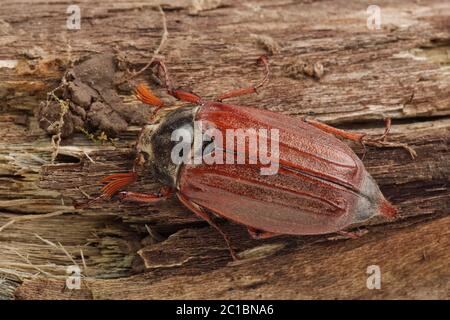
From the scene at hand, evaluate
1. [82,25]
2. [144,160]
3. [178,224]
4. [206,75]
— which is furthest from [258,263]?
[82,25]

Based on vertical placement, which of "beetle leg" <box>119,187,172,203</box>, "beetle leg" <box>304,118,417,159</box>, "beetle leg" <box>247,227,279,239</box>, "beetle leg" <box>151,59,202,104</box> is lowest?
"beetle leg" <box>247,227,279,239</box>

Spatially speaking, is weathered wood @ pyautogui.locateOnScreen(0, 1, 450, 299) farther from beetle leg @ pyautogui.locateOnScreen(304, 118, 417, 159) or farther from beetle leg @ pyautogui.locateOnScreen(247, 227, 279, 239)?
beetle leg @ pyautogui.locateOnScreen(247, 227, 279, 239)

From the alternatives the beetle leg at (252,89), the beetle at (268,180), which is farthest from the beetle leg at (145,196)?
the beetle leg at (252,89)

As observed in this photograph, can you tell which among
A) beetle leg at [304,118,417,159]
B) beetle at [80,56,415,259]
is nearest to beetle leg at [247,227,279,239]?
beetle at [80,56,415,259]

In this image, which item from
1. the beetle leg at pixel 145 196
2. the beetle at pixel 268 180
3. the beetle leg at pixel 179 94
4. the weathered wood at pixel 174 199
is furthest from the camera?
the weathered wood at pixel 174 199

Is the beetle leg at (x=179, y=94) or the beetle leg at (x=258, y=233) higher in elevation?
the beetle leg at (x=179, y=94)

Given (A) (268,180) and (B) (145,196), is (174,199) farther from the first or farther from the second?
(A) (268,180)

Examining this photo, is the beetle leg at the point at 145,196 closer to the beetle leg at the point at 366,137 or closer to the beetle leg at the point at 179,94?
the beetle leg at the point at 179,94

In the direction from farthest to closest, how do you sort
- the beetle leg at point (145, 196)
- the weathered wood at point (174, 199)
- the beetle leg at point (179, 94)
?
the weathered wood at point (174, 199), the beetle leg at point (179, 94), the beetle leg at point (145, 196)
